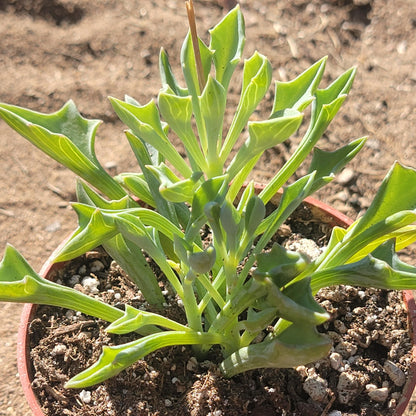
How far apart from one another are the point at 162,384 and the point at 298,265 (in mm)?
550

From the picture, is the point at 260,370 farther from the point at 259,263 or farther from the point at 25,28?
the point at 25,28

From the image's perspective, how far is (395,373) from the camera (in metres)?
1.44

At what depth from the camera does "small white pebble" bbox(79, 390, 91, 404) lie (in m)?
1.41

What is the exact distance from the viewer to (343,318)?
1.58m

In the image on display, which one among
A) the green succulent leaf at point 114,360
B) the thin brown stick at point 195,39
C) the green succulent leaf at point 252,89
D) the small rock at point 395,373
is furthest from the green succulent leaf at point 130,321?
the small rock at point 395,373

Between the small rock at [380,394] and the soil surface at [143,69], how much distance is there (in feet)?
3.10

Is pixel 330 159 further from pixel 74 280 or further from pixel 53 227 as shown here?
pixel 53 227

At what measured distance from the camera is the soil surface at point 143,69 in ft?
7.80

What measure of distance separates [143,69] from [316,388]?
180 cm

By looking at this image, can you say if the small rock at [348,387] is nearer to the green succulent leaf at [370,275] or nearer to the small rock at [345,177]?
the green succulent leaf at [370,275]

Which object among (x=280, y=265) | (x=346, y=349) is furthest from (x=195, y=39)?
(x=346, y=349)

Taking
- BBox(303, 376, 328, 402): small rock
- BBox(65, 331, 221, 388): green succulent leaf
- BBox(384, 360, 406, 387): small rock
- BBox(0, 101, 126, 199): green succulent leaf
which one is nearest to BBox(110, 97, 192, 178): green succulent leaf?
BBox(0, 101, 126, 199): green succulent leaf

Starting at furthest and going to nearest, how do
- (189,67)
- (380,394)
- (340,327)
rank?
(340,327)
(380,394)
(189,67)

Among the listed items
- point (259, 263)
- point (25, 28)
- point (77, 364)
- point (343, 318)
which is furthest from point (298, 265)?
point (25, 28)
